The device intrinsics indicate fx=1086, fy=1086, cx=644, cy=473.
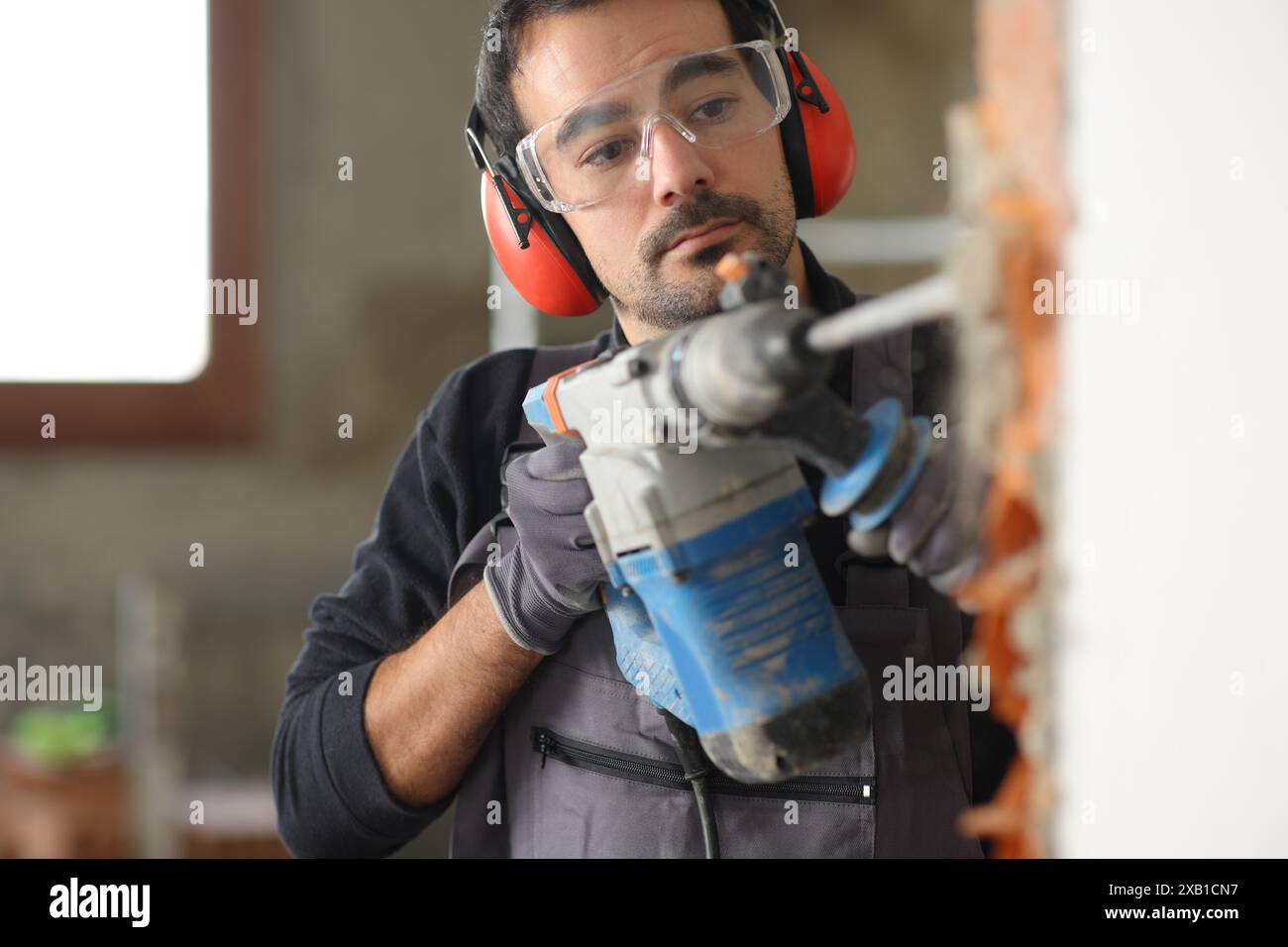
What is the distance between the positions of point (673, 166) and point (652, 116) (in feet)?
0.21

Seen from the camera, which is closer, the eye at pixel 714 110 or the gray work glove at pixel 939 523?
the gray work glove at pixel 939 523

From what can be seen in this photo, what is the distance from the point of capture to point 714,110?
41.6 inches

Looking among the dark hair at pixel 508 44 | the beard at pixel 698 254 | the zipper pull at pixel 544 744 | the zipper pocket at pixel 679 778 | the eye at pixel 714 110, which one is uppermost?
the dark hair at pixel 508 44

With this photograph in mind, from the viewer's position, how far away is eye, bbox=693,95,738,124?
1052 mm

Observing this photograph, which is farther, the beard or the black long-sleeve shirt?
the black long-sleeve shirt

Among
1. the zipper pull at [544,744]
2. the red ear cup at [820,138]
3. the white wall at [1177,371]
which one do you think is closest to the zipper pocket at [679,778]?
the zipper pull at [544,744]

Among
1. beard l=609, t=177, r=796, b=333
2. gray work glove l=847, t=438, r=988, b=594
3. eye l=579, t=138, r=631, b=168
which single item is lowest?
gray work glove l=847, t=438, r=988, b=594

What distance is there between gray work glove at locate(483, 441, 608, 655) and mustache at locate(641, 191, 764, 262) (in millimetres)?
236

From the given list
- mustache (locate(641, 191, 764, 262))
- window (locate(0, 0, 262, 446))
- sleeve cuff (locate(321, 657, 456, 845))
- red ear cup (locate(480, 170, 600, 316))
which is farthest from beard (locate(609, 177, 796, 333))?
window (locate(0, 0, 262, 446))

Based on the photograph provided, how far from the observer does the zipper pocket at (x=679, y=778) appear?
0.98 meters

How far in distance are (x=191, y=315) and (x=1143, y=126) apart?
287 cm

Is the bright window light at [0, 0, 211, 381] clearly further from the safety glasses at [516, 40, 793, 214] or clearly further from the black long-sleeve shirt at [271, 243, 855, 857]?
the safety glasses at [516, 40, 793, 214]

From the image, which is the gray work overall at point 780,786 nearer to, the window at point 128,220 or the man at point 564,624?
the man at point 564,624

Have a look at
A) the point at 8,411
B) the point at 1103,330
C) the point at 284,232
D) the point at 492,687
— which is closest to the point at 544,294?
the point at 492,687
